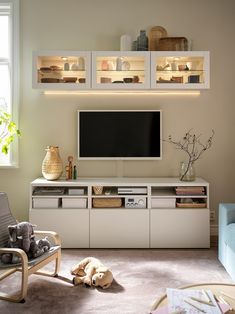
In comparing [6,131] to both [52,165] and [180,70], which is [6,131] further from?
[180,70]

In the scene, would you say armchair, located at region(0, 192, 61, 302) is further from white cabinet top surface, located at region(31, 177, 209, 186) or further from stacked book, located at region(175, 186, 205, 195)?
stacked book, located at region(175, 186, 205, 195)

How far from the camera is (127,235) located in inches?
159

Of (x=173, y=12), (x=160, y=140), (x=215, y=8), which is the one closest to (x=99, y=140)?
(x=160, y=140)

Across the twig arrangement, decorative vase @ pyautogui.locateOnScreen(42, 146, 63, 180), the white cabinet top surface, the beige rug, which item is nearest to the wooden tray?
the twig arrangement

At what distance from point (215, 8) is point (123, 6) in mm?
1056

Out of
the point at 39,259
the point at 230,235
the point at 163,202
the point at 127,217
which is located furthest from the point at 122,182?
the point at 39,259

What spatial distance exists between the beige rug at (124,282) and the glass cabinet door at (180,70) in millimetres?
1761

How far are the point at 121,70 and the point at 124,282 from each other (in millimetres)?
2234

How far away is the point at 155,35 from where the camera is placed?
4277mm

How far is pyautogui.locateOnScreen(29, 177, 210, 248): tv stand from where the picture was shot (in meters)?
4.03

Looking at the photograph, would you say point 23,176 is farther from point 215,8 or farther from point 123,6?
point 215,8

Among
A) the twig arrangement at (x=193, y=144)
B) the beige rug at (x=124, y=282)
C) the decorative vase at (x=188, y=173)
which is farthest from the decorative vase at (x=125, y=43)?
the beige rug at (x=124, y=282)

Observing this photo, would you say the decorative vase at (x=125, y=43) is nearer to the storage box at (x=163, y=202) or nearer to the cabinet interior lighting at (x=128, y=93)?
the cabinet interior lighting at (x=128, y=93)

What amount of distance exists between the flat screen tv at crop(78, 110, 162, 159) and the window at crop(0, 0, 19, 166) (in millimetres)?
784
